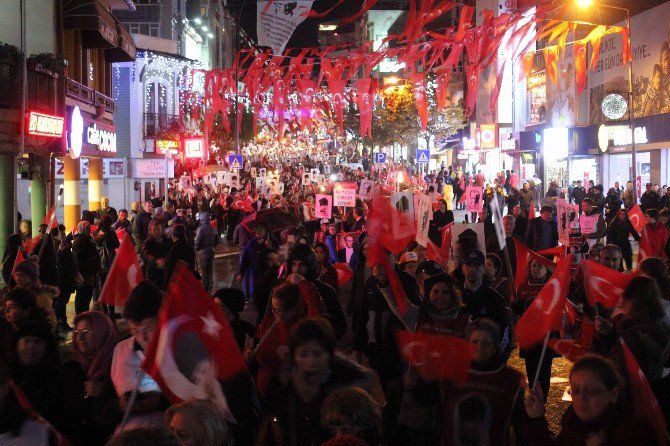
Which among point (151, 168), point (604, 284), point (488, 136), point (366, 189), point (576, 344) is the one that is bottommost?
point (576, 344)

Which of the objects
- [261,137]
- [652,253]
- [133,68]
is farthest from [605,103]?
[261,137]

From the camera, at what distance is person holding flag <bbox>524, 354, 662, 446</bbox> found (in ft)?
12.3

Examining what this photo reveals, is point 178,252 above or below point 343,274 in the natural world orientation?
above

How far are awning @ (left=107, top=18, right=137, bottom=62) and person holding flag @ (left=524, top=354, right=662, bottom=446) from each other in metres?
24.8

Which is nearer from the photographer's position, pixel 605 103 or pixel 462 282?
pixel 462 282

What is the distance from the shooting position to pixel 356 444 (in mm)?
3197

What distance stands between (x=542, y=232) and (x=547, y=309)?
920 cm

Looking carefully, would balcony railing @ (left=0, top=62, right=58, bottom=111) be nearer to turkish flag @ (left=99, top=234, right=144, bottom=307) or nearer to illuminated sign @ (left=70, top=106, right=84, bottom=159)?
illuminated sign @ (left=70, top=106, right=84, bottom=159)

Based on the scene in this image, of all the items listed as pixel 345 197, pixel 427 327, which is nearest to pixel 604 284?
pixel 427 327

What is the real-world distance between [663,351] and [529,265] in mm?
3283

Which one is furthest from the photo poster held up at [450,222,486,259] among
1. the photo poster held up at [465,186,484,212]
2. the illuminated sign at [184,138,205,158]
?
the illuminated sign at [184,138,205,158]

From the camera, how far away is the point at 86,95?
24578mm

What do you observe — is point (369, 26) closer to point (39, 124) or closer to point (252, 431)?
point (39, 124)

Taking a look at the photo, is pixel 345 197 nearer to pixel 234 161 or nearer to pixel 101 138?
pixel 101 138
